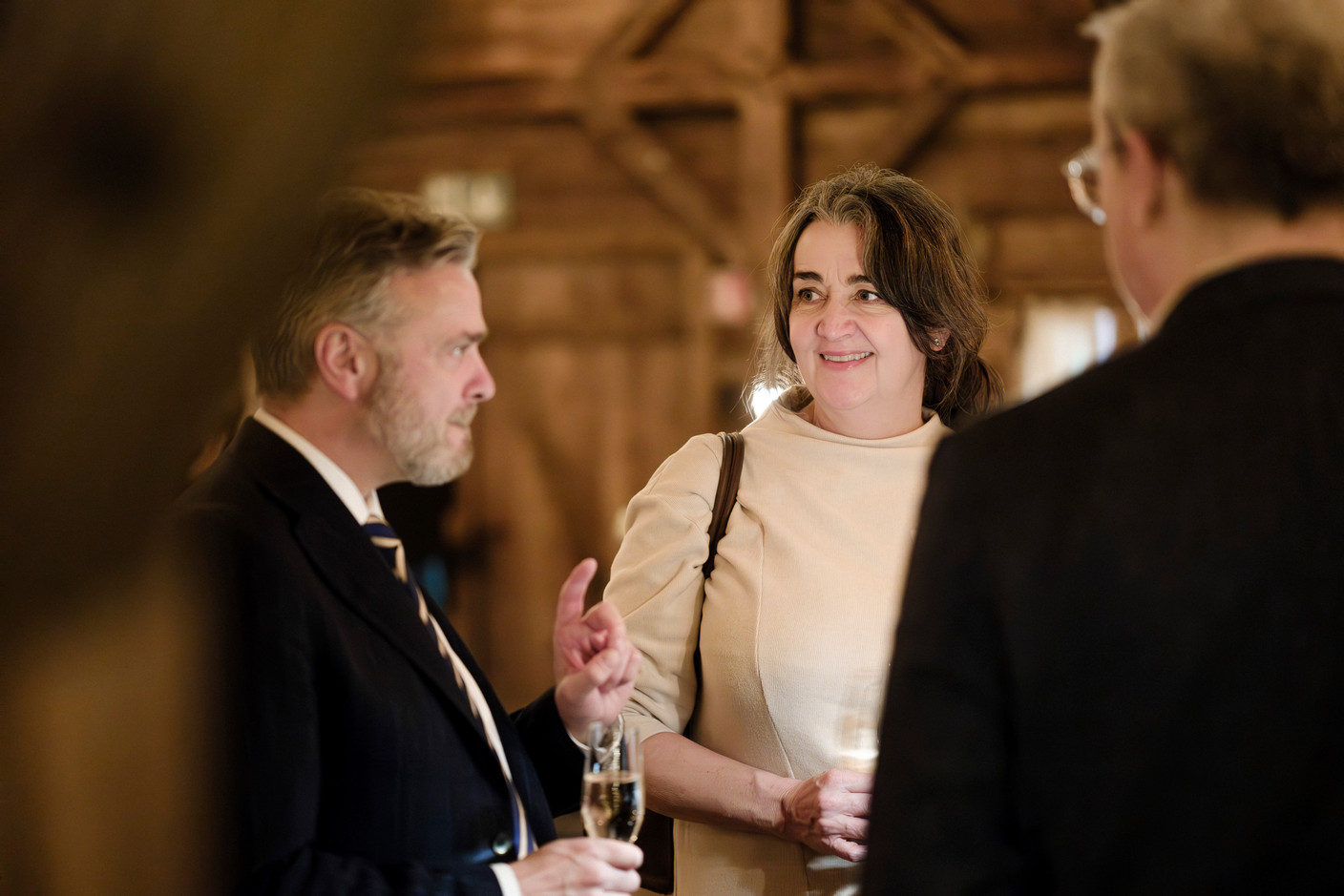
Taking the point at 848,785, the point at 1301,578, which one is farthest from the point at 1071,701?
the point at 848,785

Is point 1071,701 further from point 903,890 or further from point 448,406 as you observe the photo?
point 448,406

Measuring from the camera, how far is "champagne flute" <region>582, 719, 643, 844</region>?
1.55m

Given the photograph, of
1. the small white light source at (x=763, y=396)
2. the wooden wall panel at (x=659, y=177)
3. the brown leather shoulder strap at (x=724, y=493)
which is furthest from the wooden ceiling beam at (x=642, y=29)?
the brown leather shoulder strap at (x=724, y=493)

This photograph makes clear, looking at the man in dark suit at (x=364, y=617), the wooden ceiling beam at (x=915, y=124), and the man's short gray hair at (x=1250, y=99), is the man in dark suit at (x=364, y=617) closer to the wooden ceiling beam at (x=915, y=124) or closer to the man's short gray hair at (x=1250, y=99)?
the man's short gray hair at (x=1250, y=99)

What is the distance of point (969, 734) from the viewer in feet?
2.97

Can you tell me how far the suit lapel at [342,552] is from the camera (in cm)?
140

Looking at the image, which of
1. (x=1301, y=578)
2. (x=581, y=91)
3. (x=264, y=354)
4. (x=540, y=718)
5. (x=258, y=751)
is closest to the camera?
(x=1301, y=578)

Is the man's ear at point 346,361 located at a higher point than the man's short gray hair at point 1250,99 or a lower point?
lower

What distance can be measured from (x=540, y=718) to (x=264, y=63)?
5.26ft

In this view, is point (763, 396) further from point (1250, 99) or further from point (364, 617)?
point (1250, 99)

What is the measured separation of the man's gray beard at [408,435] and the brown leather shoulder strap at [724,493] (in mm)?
657

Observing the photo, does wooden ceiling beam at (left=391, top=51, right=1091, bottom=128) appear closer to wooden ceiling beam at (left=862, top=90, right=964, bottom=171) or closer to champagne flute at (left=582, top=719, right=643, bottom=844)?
wooden ceiling beam at (left=862, top=90, right=964, bottom=171)

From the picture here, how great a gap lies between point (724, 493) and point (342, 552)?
86 centimetres

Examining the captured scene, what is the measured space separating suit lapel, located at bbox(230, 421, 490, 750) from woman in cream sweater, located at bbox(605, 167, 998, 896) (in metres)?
0.59
